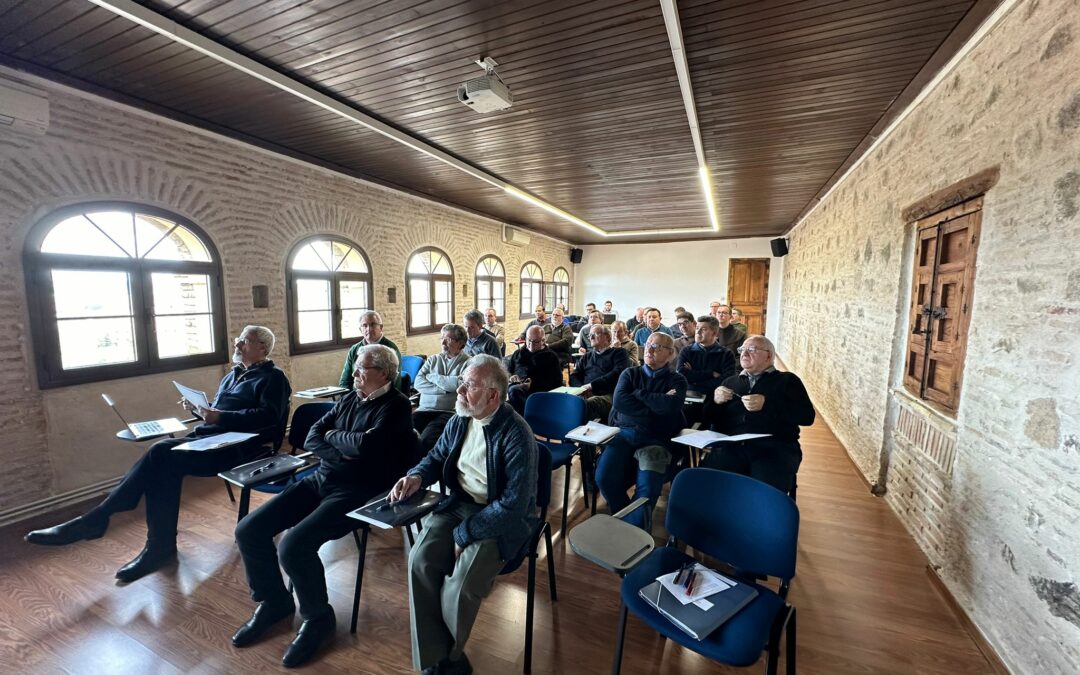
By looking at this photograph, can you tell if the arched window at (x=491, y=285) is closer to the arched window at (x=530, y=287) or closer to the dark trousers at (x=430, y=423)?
the arched window at (x=530, y=287)

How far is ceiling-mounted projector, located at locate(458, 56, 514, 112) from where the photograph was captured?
3020 millimetres

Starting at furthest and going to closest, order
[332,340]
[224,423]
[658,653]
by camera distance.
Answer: [332,340] < [224,423] < [658,653]

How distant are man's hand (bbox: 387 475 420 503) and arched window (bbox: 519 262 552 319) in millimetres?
8577

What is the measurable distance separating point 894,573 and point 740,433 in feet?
3.88

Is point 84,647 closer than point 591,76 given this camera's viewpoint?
Yes

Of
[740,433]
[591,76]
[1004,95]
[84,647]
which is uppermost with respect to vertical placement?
[591,76]

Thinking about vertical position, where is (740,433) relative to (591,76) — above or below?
below

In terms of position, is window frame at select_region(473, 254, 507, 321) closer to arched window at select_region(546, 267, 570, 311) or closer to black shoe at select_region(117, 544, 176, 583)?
arched window at select_region(546, 267, 570, 311)

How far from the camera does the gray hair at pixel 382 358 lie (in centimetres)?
244

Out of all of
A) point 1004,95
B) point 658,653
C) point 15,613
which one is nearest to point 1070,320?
point 1004,95

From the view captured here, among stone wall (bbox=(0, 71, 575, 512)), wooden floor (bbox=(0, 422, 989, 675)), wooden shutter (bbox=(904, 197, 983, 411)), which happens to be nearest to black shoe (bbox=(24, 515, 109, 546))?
wooden floor (bbox=(0, 422, 989, 675))

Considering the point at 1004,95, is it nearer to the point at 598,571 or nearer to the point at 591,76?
the point at 591,76

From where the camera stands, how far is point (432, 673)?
6.42ft

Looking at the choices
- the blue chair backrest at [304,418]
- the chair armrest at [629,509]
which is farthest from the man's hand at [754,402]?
the blue chair backrest at [304,418]
